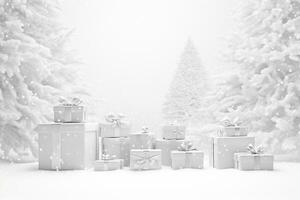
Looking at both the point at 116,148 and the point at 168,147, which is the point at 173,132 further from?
the point at 116,148

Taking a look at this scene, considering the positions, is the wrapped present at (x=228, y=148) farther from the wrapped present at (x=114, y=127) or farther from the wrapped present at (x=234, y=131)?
the wrapped present at (x=114, y=127)

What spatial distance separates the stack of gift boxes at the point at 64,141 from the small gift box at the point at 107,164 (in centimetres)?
43

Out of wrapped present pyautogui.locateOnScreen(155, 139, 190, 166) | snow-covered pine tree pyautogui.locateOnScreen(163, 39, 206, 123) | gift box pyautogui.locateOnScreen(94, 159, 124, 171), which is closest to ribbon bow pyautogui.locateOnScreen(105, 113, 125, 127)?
gift box pyautogui.locateOnScreen(94, 159, 124, 171)

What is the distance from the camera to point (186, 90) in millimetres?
22344

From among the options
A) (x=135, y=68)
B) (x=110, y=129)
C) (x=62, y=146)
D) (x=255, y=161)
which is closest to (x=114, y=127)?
(x=110, y=129)

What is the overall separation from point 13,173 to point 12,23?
459cm

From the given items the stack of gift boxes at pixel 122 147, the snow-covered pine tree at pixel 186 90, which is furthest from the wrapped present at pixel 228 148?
the snow-covered pine tree at pixel 186 90

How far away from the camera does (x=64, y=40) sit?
49.0 feet

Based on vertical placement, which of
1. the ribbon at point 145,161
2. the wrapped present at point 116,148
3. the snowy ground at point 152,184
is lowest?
the snowy ground at point 152,184

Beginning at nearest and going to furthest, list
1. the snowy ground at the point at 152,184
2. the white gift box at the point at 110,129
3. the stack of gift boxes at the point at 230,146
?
1. the snowy ground at the point at 152,184
2. the stack of gift boxes at the point at 230,146
3. the white gift box at the point at 110,129

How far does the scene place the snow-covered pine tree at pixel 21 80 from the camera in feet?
38.3

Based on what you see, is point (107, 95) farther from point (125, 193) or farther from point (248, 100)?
point (125, 193)

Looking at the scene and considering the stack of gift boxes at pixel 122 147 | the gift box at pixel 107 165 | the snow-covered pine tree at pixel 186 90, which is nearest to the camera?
the gift box at pixel 107 165

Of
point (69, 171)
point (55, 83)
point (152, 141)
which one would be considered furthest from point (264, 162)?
point (55, 83)
